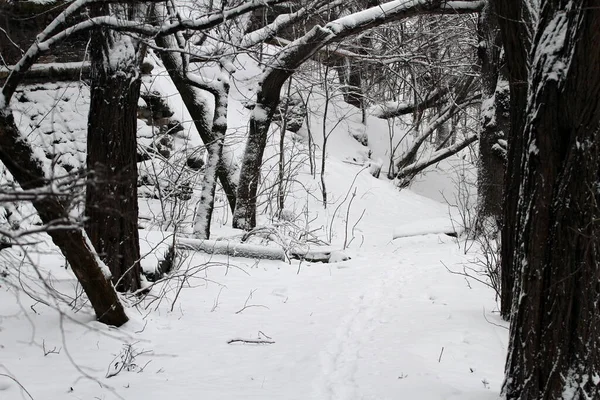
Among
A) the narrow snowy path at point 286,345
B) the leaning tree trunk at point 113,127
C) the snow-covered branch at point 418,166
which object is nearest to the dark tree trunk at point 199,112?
the narrow snowy path at point 286,345

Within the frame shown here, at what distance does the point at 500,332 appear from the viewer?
17.2 ft

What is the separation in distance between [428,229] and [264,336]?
22.0 feet

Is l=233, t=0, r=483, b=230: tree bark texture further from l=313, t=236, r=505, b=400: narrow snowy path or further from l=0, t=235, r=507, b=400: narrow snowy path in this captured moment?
l=313, t=236, r=505, b=400: narrow snowy path

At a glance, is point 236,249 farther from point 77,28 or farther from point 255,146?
point 77,28

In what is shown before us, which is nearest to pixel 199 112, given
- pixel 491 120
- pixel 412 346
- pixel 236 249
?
pixel 236 249

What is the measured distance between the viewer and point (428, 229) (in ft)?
37.4

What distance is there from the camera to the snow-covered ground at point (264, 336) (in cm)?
403

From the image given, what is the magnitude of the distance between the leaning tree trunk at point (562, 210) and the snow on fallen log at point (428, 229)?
7.82 meters

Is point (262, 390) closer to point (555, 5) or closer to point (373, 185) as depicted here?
point (555, 5)

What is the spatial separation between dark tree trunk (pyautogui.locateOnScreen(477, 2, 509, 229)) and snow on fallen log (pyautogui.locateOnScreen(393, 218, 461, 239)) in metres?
1.51

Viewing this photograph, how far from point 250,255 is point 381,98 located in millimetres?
12823

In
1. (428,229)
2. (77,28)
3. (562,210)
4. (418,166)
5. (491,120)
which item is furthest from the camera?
(418,166)

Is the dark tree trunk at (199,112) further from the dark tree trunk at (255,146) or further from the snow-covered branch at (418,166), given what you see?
the snow-covered branch at (418,166)

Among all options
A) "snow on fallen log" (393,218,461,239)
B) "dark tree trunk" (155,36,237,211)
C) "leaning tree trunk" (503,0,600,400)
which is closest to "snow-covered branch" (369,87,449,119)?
"snow on fallen log" (393,218,461,239)
